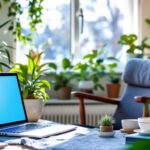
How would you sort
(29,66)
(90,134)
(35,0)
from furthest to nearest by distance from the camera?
1. (35,0)
2. (29,66)
3. (90,134)

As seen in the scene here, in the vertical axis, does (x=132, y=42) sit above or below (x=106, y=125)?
above


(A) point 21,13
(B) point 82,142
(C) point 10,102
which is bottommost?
(B) point 82,142

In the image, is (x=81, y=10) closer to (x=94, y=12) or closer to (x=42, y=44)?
(x=94, y=12)

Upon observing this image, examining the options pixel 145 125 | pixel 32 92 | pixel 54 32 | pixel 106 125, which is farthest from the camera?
pixel 54 32

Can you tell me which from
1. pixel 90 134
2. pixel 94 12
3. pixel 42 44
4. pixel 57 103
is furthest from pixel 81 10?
pixel 90 134

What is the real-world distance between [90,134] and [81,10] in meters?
2.28

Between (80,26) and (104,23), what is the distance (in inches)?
10.5

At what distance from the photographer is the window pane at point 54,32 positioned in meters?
3.57

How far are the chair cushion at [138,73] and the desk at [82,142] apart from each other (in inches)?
50.2

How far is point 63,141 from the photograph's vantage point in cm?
133

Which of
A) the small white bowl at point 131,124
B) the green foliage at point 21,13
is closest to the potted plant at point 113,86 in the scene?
the green foliage at point 21,13

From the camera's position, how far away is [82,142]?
4.31ft

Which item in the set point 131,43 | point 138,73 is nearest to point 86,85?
point 131,43

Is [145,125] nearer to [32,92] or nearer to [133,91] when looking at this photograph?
[32,92]
